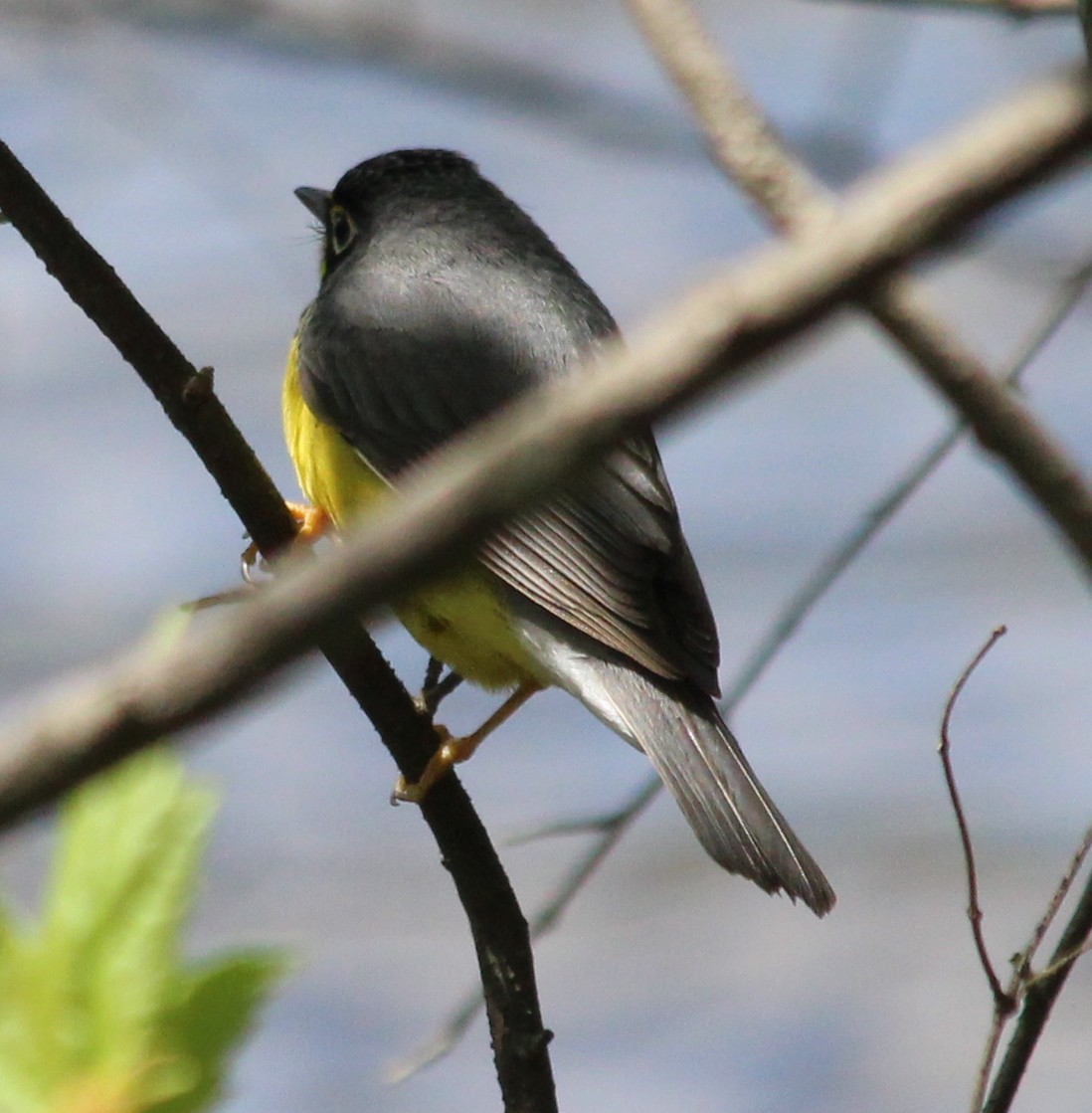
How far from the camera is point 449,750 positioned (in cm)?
399

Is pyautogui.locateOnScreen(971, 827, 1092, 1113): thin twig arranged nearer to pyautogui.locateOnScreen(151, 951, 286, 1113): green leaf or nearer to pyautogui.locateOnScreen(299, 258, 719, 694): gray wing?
pyautogui.locateOnScreen(151, 951, 286, 1113): green leaf

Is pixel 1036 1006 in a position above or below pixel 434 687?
below

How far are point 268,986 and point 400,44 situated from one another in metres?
6.97

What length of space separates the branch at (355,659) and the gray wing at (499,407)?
37.7 inches

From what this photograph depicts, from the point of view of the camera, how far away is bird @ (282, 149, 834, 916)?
423cm

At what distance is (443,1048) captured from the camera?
3.63m

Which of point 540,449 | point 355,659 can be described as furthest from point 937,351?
point 355,659

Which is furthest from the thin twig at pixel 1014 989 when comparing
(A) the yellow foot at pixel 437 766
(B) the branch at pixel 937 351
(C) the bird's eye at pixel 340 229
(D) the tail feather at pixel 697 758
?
(C) the bird's eye at pixel 340 229

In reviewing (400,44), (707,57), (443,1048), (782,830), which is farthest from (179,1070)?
(400,44)

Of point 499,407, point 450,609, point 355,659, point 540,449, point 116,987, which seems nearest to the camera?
point 540,449

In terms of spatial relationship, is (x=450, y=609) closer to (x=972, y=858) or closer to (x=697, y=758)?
(x=697, y=758)

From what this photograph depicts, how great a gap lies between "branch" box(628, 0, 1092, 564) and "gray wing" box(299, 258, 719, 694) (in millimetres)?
2766

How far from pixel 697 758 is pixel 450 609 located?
2.44 ft

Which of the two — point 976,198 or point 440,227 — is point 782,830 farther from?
point 976,198
